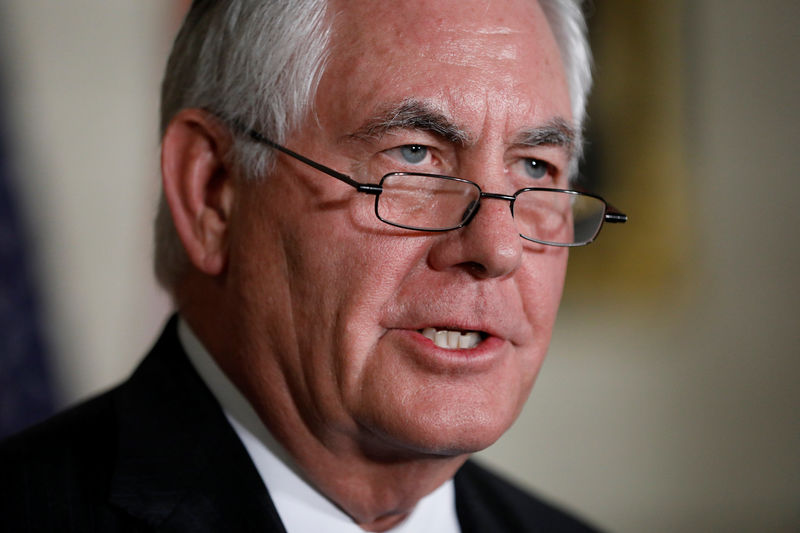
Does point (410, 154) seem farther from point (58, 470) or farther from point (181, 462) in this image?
point (58, 470)

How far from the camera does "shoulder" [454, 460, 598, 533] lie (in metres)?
1.84

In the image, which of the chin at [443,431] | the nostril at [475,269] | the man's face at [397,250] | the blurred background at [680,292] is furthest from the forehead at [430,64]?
the blurred background at [680,292]

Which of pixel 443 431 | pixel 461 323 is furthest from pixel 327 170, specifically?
pixel 443 431

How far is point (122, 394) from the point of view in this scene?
60.7 inches

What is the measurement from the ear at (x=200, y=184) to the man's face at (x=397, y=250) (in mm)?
121

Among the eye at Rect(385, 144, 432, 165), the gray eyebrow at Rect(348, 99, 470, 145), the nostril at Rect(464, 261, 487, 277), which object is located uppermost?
the gray eyebrow at Rect(348, 99, 470, 145)

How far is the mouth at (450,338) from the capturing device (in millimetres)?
1355

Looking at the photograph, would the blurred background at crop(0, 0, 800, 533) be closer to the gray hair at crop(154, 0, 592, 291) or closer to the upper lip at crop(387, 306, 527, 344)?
the gray hair at crop(154, 0, 592, 291)

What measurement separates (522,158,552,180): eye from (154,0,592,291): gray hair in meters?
0.11

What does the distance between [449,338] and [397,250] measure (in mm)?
186

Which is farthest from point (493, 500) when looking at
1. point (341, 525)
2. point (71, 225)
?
point (71, 225)

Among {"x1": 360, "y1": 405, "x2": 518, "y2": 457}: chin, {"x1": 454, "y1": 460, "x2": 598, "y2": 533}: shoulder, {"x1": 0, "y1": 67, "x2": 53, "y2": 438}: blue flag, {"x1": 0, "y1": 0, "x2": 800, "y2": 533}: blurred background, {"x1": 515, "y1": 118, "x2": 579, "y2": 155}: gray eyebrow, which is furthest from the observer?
{"x1": 0, "y1": 0, "x2": 800, "y2": 533}: blurred background

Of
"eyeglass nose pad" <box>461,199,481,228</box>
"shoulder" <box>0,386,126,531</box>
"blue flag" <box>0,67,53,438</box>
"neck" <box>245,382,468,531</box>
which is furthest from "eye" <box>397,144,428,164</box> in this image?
"blue flag" <box>0,67,53,438</box>

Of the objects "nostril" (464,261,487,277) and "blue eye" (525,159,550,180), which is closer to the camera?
"nostril" (464,261,487,277)
